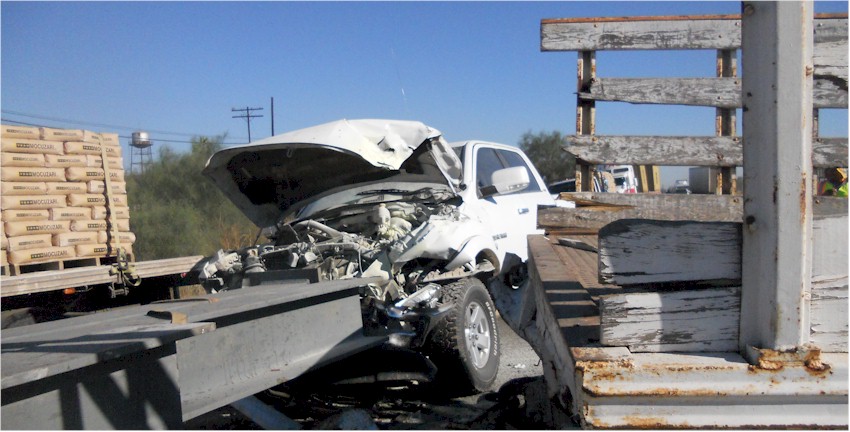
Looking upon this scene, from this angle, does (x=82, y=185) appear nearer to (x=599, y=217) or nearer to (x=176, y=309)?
(x=176, y=309)

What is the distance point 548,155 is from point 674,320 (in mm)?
40190

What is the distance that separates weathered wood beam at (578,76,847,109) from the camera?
15.2 feet

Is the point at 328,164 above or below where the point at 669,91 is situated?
below

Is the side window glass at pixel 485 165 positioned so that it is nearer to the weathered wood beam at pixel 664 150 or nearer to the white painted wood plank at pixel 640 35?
the weathered wood beam at pixel 664 150

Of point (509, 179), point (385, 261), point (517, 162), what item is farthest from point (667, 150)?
point (517, 162)

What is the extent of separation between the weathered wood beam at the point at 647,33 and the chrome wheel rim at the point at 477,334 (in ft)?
6.34

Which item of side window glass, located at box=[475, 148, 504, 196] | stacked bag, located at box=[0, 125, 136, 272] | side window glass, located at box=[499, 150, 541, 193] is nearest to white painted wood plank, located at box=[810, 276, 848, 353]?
side window glass, located at box=[475, 148, 504, 196]

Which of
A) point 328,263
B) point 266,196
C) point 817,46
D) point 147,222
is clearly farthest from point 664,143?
point 147,222

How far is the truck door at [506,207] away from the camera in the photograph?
252 inches

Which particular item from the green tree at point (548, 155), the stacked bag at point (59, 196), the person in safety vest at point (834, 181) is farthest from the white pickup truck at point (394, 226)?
the green tree at point (548, 155)

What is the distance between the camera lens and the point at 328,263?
5.20m

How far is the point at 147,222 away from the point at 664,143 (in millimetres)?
14873

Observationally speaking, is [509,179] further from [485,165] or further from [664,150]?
[664,150]

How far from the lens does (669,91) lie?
4711 mm
